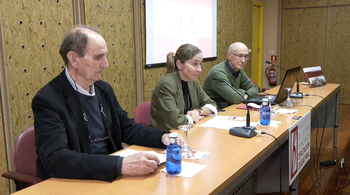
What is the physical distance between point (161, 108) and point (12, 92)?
1.24 meters

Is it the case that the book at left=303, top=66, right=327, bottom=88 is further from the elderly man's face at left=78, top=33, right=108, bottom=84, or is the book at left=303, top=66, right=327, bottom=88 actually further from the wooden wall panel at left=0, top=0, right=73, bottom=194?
the elderly man's face at left=78, top=33, right=108, bottom=84

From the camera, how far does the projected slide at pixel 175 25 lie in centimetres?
405

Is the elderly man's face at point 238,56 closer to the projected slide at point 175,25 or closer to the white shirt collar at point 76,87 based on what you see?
the projected slide at point 175,25

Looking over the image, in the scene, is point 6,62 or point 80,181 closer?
point 80,181

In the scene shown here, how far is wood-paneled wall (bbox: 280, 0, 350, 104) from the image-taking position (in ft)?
22.4

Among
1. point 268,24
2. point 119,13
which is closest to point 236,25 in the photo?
point 268,24

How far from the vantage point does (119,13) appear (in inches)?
144

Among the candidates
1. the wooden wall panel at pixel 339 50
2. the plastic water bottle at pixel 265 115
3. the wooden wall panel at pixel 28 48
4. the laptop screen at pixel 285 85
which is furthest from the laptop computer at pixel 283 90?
the wooden wall panel at pixel 339 50

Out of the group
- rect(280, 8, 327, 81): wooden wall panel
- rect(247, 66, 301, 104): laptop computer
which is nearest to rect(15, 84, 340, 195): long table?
rect(247, 66, 301, 104): laptop computer

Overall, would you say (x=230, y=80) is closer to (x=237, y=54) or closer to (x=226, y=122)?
(x=237, y=54)

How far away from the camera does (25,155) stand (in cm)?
182

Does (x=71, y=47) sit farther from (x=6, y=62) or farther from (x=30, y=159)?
(x=6, y=62)

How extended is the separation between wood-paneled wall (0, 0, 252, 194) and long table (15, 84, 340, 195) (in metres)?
1.41

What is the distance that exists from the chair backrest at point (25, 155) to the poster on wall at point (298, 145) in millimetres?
1514
